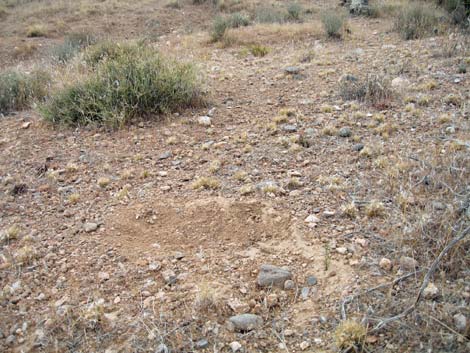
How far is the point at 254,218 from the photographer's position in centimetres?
312

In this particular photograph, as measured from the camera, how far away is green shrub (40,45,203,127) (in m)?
4.73

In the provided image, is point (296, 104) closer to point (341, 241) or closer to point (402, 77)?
point (402, 77)

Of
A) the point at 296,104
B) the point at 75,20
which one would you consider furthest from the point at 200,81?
the point at 75,20

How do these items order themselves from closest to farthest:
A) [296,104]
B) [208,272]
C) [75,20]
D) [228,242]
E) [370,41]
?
[208,272]
[228,242]
[296,104]
[370,41]
[75,20]

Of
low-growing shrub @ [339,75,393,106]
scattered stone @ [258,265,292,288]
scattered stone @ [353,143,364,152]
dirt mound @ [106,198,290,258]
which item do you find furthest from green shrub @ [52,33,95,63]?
scattered stone @ [258,265,292,288]

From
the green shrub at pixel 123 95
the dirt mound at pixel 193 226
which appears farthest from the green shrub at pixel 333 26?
the dirt mound at pixel 193 226

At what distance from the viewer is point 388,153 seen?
12.2 feet

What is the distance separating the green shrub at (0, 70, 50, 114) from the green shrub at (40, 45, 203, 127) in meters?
0.80

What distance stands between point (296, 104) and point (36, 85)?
339cm

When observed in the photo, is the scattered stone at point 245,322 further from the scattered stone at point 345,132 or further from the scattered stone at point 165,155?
the scattered stone at point 345,132

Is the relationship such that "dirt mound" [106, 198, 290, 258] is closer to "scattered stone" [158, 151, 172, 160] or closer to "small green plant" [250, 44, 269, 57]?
"scattered stone" [158, 151, 172, 160]

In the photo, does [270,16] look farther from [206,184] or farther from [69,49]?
[206,184]

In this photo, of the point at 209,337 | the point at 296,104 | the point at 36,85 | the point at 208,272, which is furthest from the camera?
the point at 36,85

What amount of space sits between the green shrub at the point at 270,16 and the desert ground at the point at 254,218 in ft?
16.0
